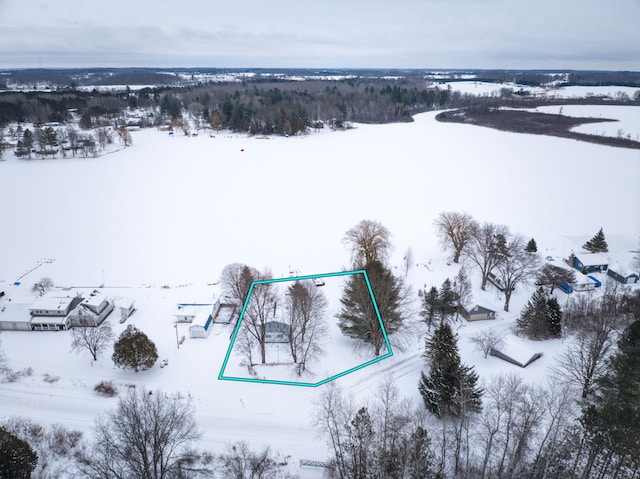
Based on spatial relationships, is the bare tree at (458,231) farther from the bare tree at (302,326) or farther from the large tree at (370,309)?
the bare tree at (302,326)

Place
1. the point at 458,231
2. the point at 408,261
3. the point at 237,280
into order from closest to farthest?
1. the point at 237,280
2. the point at 408,261
3. the point at 458,231

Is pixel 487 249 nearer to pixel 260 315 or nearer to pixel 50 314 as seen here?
pixel 260 315

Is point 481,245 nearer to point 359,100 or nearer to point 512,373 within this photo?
point 512,373

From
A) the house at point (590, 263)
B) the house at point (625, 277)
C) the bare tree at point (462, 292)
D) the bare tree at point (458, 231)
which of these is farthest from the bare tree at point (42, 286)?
the house at point (625, 277)

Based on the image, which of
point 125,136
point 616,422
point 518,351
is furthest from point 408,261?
point 125,136

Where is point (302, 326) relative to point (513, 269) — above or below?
above

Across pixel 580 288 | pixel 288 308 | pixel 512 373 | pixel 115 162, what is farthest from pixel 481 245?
pixel 115 162

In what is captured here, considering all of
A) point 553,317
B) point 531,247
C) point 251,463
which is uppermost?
point 531,247
